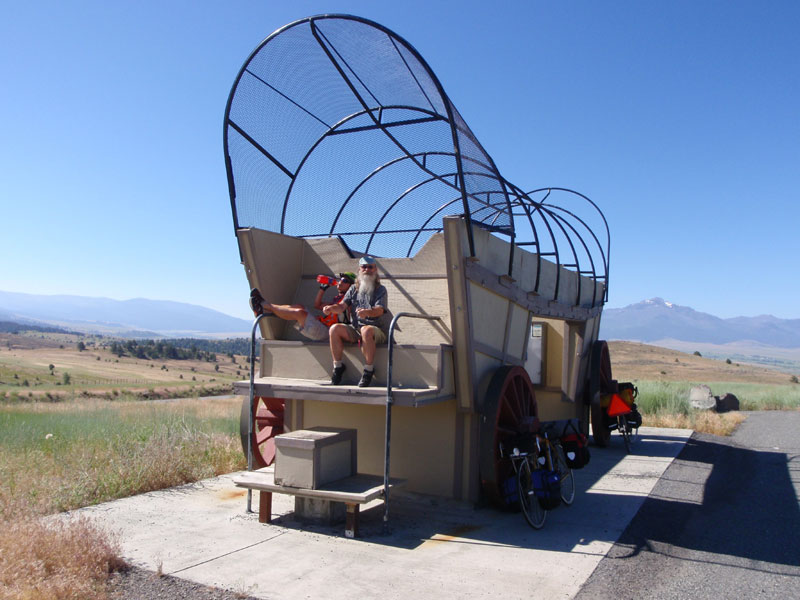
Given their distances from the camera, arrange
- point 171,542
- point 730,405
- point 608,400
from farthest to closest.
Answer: point 730,405 < point 608,400 < point 171,542

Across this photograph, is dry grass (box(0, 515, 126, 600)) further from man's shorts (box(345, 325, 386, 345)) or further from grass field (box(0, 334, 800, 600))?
man's shorts (box(345, 325, 386, 345))

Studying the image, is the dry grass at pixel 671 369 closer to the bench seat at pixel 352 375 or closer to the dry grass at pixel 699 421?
the dry grass at pixel 699 421

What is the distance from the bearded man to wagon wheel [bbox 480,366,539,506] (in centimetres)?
133

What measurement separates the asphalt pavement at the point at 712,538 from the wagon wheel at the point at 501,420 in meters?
1.37

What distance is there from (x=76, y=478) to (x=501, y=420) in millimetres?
4897

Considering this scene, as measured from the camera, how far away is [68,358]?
83.1m

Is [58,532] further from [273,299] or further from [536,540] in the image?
[536,540]

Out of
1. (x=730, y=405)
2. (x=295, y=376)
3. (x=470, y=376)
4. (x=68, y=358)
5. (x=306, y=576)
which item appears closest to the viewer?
(x=306, y=576)

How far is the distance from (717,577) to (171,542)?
182 inches

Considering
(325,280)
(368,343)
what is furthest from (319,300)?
(368,343)

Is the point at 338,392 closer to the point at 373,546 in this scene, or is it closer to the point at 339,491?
the point at 339,491

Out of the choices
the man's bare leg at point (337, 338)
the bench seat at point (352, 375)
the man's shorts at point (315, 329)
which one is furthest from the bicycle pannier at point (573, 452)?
the man's shorts at point (315, 329)

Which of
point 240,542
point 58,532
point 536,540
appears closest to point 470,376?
point 536,540

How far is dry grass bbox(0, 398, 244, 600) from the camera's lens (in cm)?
448
